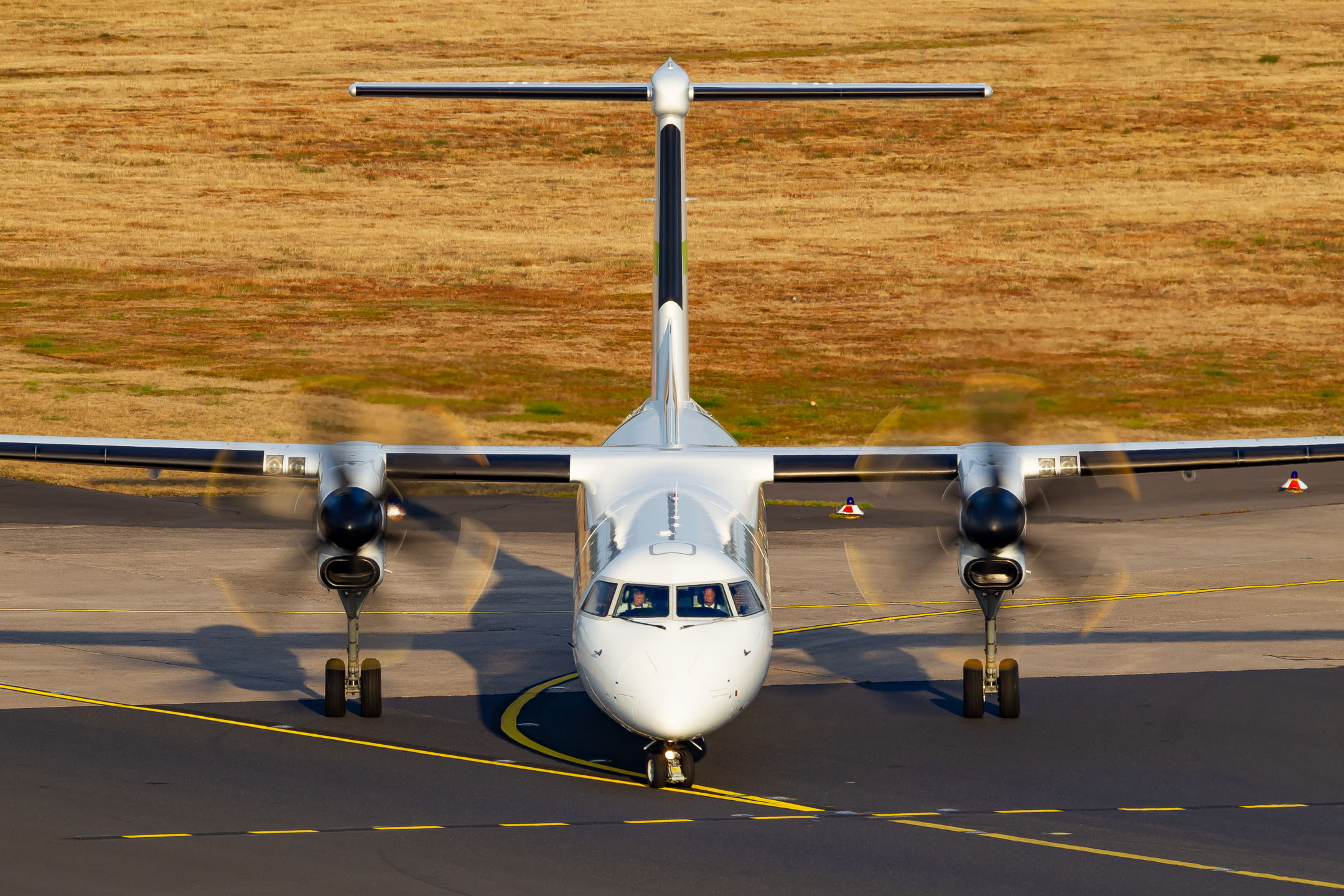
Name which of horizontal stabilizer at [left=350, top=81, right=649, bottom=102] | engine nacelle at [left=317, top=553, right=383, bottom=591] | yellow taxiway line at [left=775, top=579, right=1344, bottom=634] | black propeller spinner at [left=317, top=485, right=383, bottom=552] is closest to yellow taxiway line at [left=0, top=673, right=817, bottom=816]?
engine nacelle at [left=317, top=553, right=383, bottom=591]

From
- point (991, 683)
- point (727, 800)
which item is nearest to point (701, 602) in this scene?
point (727, 800)

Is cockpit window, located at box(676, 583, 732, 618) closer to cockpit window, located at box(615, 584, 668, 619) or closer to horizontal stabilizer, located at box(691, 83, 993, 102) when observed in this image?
cockpit window, located at box(615, 584, 668, 619)

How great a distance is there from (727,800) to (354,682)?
6141 mm

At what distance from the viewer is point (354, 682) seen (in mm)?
22188

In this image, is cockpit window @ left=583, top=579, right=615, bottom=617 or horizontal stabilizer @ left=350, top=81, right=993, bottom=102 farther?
horizontal stabilizer @ left=350, top=81, right=993, bottom=102

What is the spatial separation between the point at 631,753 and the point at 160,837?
19.0ft

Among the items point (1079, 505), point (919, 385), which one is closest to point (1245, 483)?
point (1079, 505)

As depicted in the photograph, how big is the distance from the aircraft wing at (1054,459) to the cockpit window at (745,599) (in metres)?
3.25

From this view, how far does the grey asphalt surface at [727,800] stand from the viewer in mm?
16000

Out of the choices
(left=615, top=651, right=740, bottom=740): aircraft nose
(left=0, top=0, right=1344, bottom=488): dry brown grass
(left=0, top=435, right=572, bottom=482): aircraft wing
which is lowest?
(left=615, top=651, right=740, bottom=740): aircraft nose

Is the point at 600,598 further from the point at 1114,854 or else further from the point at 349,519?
the point at 1114,854

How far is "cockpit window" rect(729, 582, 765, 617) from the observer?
729 inches

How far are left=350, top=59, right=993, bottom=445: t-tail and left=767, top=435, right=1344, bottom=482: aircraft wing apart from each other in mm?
1809

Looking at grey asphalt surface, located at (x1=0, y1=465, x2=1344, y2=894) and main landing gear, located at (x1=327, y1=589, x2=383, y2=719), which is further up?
main landing gear, located at (x1=327, y1=589, x2=383, y2=719)
